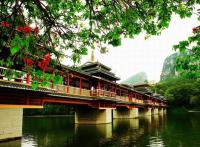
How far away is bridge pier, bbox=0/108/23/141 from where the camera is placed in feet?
43.7

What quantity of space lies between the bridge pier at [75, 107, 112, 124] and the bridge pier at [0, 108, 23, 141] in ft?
47.0

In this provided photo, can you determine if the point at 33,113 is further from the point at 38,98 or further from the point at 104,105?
the point at 38,98

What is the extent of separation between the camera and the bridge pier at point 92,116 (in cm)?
2798

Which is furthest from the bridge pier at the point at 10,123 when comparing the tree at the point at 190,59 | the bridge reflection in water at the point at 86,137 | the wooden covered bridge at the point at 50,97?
the tree at the point at 190,59

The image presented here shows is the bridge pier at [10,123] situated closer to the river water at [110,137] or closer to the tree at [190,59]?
the river water at [110,137]

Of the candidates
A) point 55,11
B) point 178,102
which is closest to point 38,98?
point 55,11

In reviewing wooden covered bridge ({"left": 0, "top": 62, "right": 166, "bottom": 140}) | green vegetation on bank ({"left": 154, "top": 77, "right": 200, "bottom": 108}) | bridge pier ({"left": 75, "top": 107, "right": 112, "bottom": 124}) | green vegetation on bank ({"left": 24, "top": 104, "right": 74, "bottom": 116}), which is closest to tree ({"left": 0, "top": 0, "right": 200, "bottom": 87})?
wooden covered bridge ({"left": 0, "top": 62, "right": 166, "bottom": 140})

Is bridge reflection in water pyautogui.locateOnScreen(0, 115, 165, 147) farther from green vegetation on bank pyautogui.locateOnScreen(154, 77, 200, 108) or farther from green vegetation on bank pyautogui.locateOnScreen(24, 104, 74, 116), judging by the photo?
green vegetation on bank pyautogui.locateOnScreen(154, 77, 200, 108)

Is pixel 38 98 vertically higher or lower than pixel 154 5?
lower

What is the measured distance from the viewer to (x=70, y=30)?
5.88 meters

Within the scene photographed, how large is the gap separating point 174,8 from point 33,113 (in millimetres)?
57313

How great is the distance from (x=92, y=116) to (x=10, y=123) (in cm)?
1559

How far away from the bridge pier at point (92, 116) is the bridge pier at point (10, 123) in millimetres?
14338

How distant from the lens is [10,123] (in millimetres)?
13812
